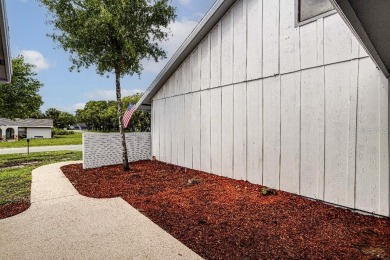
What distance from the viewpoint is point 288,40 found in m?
5.81

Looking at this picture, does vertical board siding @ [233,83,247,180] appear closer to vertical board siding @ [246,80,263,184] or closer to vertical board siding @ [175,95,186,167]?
vertical board siding @ [246,80,263,184]

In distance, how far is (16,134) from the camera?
46.8m

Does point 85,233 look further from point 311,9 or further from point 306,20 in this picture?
point 311,9

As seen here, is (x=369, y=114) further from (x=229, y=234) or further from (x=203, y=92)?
(x=203, y=92)

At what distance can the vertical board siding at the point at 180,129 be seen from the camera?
9711 mm

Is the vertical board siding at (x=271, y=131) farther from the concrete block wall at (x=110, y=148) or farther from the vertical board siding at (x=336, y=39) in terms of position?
the concrete block wall at (x=110, y=148)

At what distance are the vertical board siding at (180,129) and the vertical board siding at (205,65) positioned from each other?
4.69 ft

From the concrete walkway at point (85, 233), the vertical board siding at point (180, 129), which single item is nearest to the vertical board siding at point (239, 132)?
the vertical board siding at point (180, 129)

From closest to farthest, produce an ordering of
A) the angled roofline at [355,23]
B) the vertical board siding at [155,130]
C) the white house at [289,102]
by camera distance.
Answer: the angled roofline at [355,23] → the white house at [289,102] → the vertical board siding at [155,130]

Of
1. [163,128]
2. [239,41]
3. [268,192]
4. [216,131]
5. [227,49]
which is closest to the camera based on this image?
[268,192]

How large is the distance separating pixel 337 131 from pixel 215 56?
4.58 meters

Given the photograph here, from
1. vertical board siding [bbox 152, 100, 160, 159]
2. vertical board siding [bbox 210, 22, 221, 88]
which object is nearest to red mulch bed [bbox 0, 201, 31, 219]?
vertical board siding [bbox 210, 22, 221, 88]

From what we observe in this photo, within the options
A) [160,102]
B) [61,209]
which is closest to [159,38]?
[160,102]

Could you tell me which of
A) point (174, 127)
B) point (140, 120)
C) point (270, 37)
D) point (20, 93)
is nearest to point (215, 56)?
point (270, 37)
